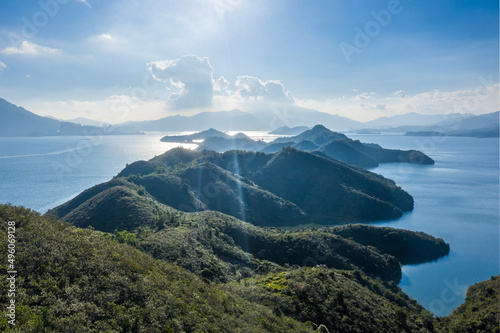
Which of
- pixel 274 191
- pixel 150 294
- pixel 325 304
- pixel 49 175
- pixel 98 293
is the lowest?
pixel 274 191

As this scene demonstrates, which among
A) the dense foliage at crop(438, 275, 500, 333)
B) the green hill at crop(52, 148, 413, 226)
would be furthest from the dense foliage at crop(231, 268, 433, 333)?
the green hill at crop(52, 148, 413, 226)

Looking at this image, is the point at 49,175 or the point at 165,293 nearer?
the point at 165,293

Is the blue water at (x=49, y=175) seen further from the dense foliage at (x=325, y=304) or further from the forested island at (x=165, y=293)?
the dense foliage at (x=325, y=304)

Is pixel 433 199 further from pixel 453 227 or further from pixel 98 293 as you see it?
pixel 98 293

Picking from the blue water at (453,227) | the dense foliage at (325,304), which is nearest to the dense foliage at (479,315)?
the dense foliage at (325,304)

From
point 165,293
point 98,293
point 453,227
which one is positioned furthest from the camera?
point 453,227

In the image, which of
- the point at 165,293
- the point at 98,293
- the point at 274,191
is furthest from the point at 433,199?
the point at 98,293

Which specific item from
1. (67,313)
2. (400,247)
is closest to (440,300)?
(400,247)

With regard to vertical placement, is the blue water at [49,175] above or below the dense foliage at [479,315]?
above
